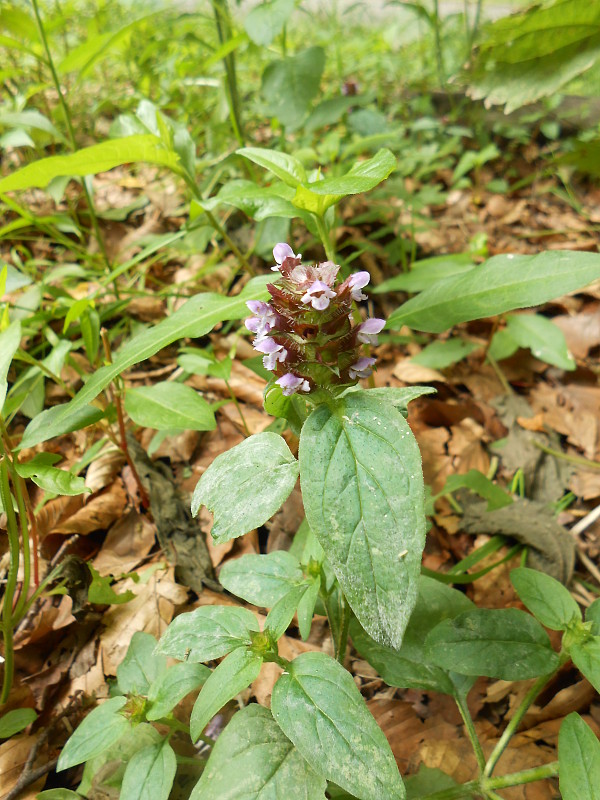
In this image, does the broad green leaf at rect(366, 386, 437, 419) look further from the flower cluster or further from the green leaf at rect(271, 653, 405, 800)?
the green leaf at rect(271, 653, 405, 800)

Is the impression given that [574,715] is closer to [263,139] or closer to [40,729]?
[40,729]

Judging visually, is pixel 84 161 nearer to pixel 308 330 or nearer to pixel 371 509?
pixel 308 330

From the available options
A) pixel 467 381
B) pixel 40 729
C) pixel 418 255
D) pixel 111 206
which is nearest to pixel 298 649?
pixel 40 729

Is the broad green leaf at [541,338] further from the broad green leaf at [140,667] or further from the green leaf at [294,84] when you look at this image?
the broad green leaf at [140,667]

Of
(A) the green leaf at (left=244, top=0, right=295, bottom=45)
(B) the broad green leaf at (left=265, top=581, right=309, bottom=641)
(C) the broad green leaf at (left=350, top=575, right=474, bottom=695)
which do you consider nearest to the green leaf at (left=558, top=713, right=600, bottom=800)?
(C) the broad green leaf at (left=350, top=575, right=474, bottom=695)

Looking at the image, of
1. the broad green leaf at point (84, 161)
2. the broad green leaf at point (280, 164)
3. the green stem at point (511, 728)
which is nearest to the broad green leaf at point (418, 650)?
the green stem at point (511, 728)

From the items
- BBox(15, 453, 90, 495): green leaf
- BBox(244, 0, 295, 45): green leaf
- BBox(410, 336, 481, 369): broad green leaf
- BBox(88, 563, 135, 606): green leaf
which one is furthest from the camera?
BBox(410, 336, 481, 369): broad green leaf
